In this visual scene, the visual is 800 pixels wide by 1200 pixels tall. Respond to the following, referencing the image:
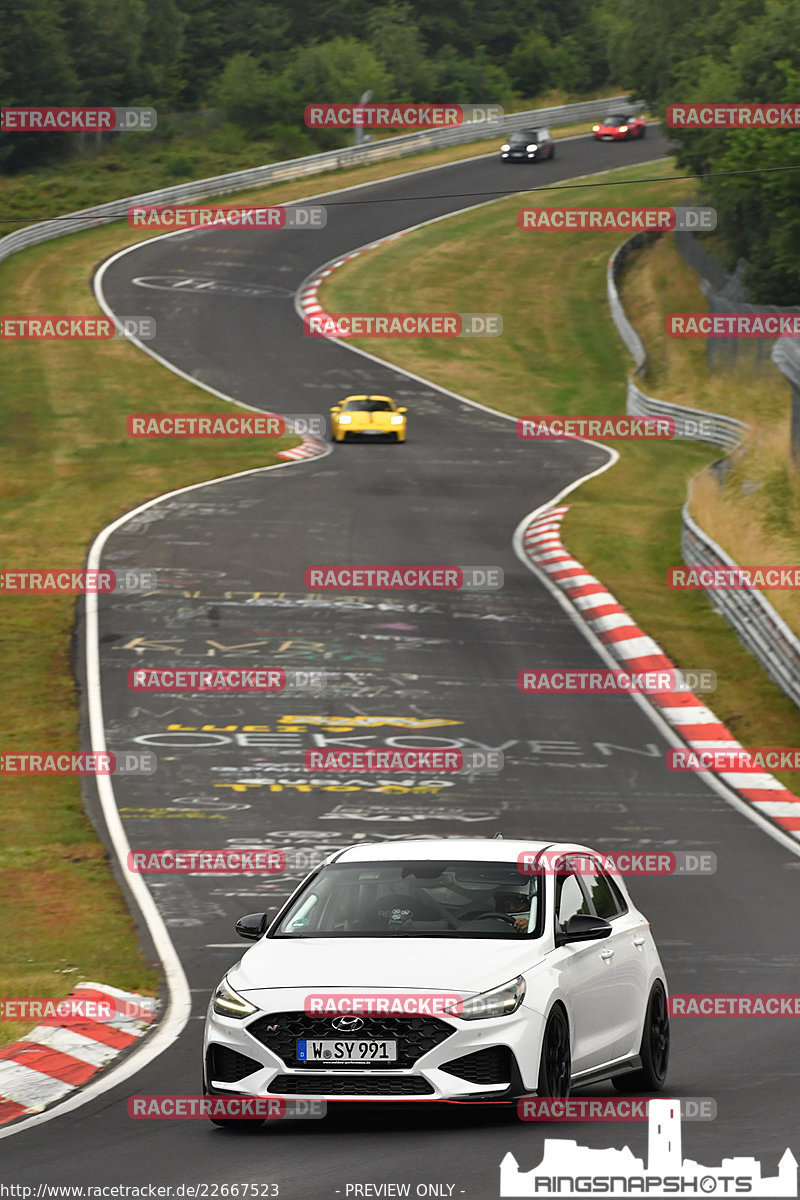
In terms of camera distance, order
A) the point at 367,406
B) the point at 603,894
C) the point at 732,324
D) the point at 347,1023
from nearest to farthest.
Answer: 1. the point at 347,1023
2. the point at 603,894
3. the point at 367,406
4. the point at 732,324

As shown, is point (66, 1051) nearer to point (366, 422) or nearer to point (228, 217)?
point (366, 422)

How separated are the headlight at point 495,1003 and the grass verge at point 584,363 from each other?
1216 cm

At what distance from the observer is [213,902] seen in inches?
617

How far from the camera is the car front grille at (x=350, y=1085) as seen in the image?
848 cm

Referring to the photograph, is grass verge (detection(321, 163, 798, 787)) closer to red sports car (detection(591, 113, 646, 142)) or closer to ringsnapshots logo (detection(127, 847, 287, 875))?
ringsnapshots logo (detection(127, 847, 287, 875))

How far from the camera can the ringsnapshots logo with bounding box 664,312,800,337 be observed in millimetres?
47031

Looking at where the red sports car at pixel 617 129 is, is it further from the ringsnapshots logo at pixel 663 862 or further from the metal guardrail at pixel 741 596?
the ringsnapshots logo at pixel 663 862

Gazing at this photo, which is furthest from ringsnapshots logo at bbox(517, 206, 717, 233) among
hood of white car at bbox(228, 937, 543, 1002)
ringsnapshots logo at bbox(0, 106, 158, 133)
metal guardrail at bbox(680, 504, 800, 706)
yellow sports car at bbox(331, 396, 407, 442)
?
hood of white car at bbox(228, 937, 543, 1002)

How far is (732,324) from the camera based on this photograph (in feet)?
167

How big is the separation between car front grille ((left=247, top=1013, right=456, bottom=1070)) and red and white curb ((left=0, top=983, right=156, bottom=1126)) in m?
1.64

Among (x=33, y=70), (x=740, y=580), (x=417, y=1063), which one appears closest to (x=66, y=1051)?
(x=417, y=1063)

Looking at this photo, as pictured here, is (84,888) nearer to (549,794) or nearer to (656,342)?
(549,794)

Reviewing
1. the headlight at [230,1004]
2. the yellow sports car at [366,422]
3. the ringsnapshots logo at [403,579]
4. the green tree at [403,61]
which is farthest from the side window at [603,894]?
the green tree at [403,61]

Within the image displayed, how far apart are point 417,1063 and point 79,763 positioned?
41.8ft
